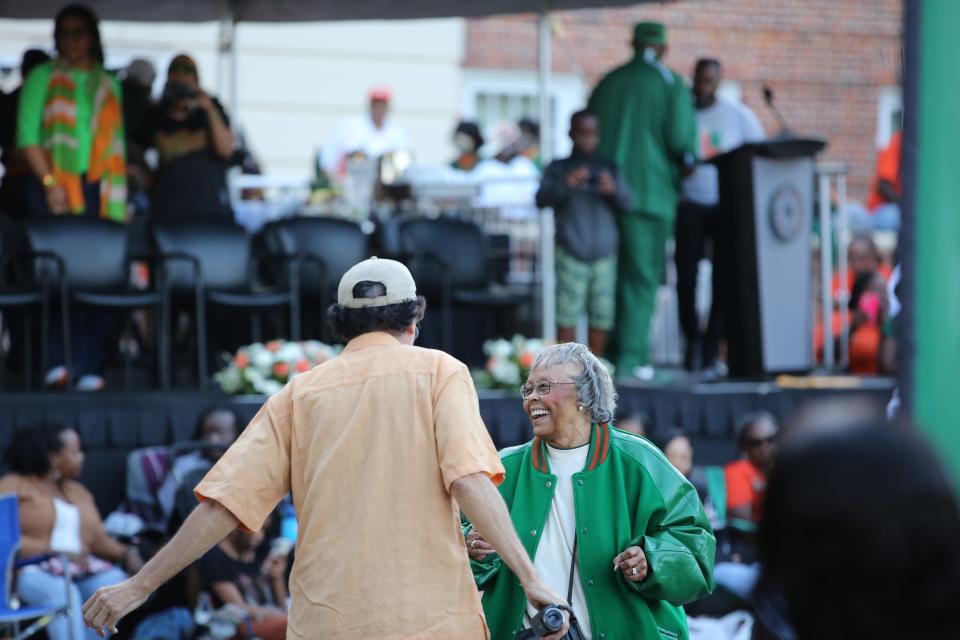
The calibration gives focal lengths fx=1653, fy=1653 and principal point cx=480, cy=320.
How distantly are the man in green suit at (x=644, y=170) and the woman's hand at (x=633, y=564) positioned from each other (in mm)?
5892

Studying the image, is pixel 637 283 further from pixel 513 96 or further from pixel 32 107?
pixel 513 96

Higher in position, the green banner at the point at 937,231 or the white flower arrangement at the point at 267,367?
the green banner at the point at 937,231

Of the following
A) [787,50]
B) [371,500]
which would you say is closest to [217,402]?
[371,500]

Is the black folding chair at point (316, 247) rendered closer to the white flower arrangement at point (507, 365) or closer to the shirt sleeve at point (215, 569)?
the white flower arrangement at point (507, 365)

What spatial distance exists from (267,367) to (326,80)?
23.1ft

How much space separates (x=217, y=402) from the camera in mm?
9000

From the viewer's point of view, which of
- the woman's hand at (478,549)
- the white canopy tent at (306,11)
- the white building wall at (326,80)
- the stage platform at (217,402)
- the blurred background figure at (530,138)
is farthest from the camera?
the white building wall at (326,80)

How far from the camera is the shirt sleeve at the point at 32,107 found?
9812 millimetres

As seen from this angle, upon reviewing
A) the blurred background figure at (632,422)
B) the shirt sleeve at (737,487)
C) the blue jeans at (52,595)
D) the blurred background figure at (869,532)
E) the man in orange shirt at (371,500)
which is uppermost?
the blurred background figure at (869,532)

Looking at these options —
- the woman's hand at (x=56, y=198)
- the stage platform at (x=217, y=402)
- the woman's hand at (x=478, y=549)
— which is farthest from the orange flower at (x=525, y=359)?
the woman's hand at (x=478, y=549)

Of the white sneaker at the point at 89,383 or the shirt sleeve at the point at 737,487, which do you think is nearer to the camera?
the shirt sleeve at the point at 737,487

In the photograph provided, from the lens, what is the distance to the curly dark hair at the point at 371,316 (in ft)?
14.6

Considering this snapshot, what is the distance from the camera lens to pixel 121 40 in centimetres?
1498

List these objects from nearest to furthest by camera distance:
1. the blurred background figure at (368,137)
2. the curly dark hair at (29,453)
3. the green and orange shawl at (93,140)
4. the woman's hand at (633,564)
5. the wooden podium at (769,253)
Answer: the woman's hand at (633,564), the curly dark hair at (29,453), the green and orange shawl at (93,140), the wooden podium at (769,253), the blurred background figure at (368,137)
